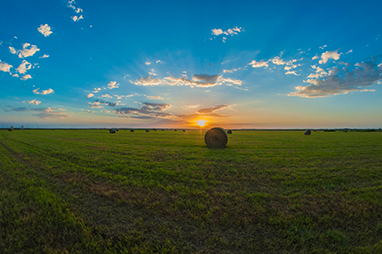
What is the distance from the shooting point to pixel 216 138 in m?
18.2

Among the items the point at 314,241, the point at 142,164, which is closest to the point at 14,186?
the point at 142,164

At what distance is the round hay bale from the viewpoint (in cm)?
1780

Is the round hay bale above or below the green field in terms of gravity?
above

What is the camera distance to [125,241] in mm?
3277

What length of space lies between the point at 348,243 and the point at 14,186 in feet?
33.9

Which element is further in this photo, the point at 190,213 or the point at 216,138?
the point at 216,138

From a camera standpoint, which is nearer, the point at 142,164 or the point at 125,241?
the point at 125,241

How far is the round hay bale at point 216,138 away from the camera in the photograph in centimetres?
1780

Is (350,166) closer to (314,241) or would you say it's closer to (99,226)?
(314,241)

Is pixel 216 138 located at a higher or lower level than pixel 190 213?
higher

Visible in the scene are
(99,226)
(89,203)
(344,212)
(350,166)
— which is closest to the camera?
(99,226)

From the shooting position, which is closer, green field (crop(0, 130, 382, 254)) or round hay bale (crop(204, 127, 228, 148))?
green field (crop(0, 130, 382, 254))

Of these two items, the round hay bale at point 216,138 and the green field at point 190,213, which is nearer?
the green field at point 190,213

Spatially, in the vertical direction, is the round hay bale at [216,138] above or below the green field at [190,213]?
above
